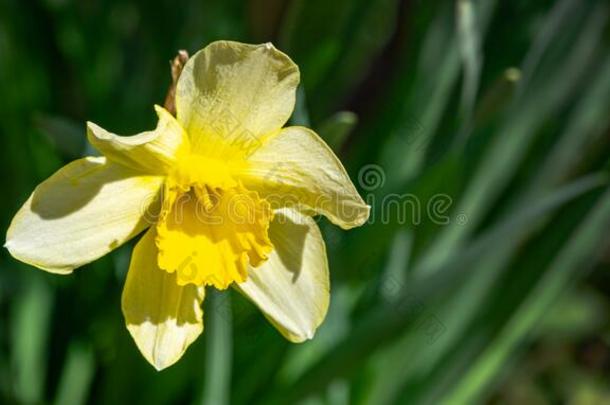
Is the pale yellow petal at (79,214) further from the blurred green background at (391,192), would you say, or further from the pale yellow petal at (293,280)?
the blurred green background at (391,192)

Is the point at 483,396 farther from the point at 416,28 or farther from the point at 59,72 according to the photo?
the point at 59,72

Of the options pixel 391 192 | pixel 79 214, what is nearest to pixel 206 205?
pixel 79 214

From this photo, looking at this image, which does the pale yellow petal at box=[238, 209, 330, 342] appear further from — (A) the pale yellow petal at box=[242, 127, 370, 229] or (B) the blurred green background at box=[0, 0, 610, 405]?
(B) the blurred green background at box=[0, 0, 610, 405]

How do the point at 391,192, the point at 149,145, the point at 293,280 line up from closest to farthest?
1. the point at 149,145
2. the point at 293,280
3. the point at 391,192

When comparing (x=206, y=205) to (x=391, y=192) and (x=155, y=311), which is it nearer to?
(x=155, y=311)

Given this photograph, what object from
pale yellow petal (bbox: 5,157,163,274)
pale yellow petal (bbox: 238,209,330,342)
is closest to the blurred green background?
pale yellow petal (bbox: 238,209,330,342)

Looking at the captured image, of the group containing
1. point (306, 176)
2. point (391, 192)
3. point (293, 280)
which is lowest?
point (391, 192)

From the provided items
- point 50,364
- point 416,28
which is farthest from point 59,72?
point 416,28
